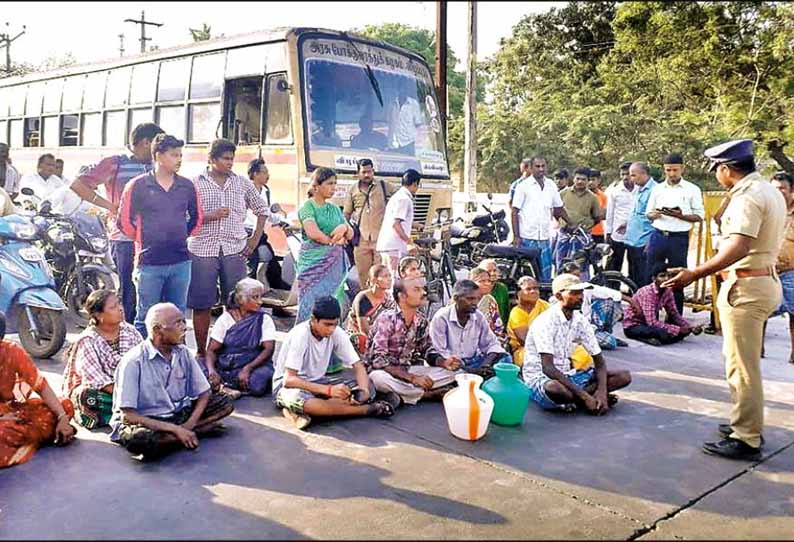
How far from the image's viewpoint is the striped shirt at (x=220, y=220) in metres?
5.19

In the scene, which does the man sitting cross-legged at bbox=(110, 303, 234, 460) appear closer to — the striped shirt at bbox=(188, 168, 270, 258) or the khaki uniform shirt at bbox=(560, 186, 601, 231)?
the striped shirt at bbox=(188, 168, 270, 258)

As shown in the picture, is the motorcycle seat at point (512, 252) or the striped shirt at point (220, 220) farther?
the motorcycle seat at point (512, 252)

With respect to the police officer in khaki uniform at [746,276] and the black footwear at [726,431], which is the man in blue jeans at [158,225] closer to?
the police officer in khaki uniform at [746,276]

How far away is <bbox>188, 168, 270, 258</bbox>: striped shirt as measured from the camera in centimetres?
519

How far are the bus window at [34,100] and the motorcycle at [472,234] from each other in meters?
7.10

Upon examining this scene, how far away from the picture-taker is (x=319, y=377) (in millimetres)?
4480

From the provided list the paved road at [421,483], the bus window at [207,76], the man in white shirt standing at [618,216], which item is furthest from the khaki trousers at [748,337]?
the bus window at [207,76]

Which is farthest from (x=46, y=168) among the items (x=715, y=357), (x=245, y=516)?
(x=715, y=357)

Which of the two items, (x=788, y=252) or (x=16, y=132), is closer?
(x=788, y=252)

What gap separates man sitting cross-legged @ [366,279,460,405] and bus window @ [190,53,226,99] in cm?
429

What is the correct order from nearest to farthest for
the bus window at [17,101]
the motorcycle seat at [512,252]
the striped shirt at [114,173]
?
the striped shirt at [114,173], the motorcycle seat at [512,252], the bus window at [17,101]

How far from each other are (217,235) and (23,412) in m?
1.92

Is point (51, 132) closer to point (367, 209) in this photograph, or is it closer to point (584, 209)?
point (367, 209)

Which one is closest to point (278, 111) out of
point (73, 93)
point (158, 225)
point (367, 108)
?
point (367, 108)
